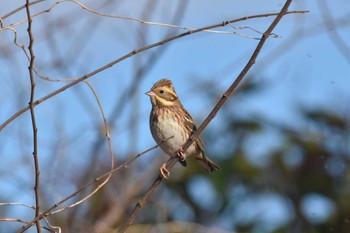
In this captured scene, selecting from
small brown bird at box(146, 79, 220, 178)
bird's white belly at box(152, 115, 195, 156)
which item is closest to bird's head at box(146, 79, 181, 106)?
small brown bird at box(146, 79, 220, 178)

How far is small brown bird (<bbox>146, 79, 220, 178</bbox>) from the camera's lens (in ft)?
17.5

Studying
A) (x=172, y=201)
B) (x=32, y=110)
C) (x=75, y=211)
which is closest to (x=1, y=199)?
(x=75, y=211)

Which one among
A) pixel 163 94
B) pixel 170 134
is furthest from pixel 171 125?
pixel 163 94

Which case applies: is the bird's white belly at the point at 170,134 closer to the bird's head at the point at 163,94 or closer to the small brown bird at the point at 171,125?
the small brown bird at the point at 171,125

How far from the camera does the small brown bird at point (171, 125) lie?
5.34 m

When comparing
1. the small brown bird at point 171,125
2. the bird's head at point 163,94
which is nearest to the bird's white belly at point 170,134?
the small brown bird at point 171,125

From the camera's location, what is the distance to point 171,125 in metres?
5.42

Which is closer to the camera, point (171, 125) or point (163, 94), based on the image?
point (163, 94)

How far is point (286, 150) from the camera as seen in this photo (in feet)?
32.2

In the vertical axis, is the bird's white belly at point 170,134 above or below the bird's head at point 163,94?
below

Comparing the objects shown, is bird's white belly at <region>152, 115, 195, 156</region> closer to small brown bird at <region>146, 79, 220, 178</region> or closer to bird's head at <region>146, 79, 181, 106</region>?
small brown bird at <region>146, 79, 220, 178</region>

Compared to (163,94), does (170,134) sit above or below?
below

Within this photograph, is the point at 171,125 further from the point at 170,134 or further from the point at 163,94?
the point at 163,94

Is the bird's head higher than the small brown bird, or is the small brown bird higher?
the bird's head
